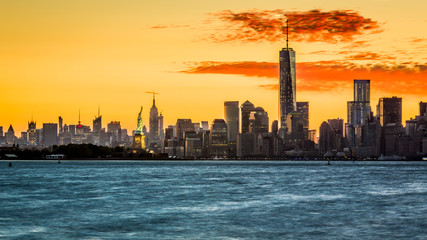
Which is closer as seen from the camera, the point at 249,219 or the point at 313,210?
the point at 249,219

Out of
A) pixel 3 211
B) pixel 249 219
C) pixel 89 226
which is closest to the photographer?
pixel 89 226

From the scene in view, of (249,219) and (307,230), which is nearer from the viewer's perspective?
(307,230)

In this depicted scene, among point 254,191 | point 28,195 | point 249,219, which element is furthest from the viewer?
point 254,191

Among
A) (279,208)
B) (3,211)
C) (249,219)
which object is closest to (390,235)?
(249,219)

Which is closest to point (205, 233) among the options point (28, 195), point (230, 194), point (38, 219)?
point (38, 219)

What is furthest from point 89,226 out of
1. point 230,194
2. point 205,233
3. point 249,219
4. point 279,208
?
point 230,194

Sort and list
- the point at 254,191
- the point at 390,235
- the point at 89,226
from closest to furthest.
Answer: the point at 390,235 < the point at 89,226 < the point at 254,191

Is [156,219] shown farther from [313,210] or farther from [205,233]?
[313,210]

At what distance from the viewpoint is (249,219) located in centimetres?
5594

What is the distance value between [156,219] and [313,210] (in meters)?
17.6

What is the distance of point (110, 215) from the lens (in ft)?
194

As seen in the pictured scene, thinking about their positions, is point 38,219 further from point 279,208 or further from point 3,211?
point 279,208

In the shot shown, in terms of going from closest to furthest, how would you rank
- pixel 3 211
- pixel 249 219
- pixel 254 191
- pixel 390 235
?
pixel 390 235, pixel 249 219, pixel 3 211, pixel 254 191

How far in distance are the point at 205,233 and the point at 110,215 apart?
15.4 metres
